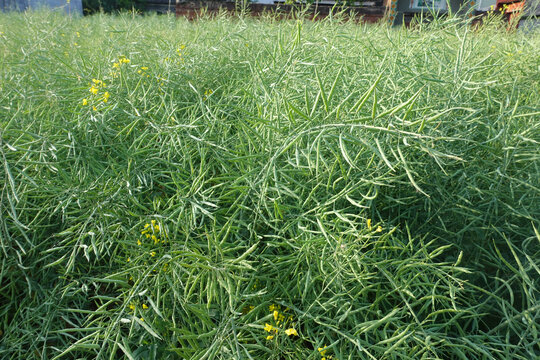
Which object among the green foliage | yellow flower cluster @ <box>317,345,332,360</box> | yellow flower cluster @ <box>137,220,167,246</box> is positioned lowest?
yellow flower cluster @ <box>317,345,332,360</box>

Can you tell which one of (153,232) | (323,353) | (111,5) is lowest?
(323,353)

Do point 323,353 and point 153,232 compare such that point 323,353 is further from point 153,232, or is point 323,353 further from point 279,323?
point 153,232

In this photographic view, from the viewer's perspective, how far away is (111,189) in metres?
1.36

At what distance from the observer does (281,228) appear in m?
1.33

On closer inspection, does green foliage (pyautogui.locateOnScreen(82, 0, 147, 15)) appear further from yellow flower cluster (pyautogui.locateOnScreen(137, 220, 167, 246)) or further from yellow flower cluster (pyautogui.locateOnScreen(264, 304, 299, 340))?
yellow flower cluster (pyautogui.locateOnScreen(264, 304, 299, 340))

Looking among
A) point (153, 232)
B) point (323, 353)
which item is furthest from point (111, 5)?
point (323, 353)

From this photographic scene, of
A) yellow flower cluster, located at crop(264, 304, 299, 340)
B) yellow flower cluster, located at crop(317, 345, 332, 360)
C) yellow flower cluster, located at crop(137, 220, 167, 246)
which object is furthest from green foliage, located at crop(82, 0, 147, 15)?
yellow flower cluster, located at crop(317, 345, 332, 360)

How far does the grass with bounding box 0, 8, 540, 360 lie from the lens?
44.2 inches

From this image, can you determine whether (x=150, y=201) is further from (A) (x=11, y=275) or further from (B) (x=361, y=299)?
(B) (x=361, y=299)

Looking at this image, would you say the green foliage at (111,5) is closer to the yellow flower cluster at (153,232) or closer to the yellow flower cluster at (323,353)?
the yellow flower cluster at (153,232)

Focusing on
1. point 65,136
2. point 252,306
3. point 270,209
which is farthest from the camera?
point 65,136

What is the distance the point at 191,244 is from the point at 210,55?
1.21m

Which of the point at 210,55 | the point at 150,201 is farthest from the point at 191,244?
the point at 210,55

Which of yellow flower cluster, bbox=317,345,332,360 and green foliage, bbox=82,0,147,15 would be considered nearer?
yellow flower cluster, bbox=317,345,332,360
